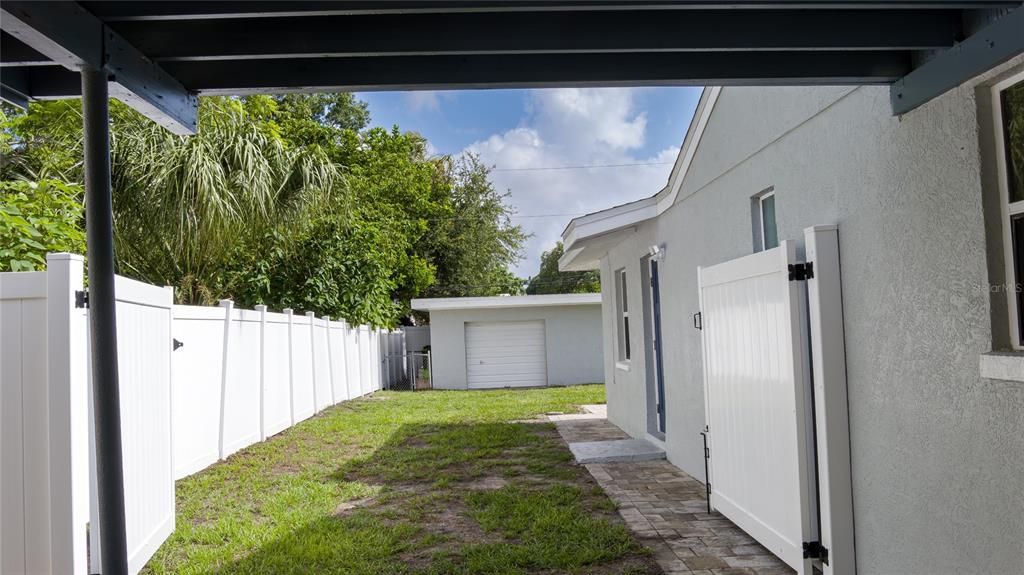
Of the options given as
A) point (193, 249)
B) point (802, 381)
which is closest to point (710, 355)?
point (802, 381)

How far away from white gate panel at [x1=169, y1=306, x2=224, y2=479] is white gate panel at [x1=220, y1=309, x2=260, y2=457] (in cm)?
22

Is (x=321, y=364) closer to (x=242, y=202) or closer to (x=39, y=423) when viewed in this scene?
(x=242, y=202)

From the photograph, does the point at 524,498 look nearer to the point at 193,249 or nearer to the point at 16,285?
the point at 16,285

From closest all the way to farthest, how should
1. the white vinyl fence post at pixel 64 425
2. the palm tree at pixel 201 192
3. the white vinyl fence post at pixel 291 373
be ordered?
the white vinyl fence post at pixel 64 425 → the palm tree at pixel 201 192 → the white vinyl fence post at pixel 291 373

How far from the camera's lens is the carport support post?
3207 mm

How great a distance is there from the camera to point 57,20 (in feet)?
9.17

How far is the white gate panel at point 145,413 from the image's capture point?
14.9ft

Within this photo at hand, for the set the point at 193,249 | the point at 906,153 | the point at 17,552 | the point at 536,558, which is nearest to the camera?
the point at 906,153

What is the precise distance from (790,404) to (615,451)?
4.75 metres

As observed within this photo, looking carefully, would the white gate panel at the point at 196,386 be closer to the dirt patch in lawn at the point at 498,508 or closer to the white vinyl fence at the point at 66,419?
the white vinyl fence at the point at 66,419

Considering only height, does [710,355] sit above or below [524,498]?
above

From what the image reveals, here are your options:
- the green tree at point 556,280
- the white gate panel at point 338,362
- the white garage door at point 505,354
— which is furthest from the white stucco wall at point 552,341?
the green tree at point 556,280

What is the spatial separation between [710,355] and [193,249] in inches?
294

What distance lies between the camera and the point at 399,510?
6.64 metres
